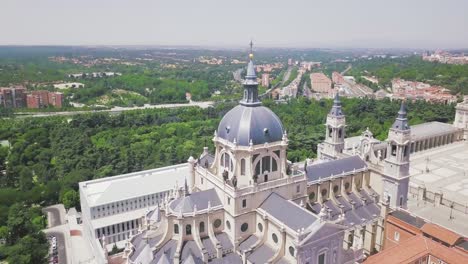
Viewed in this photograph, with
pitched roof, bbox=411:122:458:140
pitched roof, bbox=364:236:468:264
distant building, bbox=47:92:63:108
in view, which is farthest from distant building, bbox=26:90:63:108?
pitched roof, bbox=364:236:468:264

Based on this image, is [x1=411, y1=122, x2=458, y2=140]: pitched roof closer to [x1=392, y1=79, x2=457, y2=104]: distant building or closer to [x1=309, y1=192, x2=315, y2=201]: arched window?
[x1=309, y1=192, x2=315, y2=201]: arched window

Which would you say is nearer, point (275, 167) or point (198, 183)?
point (275, 167)

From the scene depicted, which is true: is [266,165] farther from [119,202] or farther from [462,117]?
[462,117]

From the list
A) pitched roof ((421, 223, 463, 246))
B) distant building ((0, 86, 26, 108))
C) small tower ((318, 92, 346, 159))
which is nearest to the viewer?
pitched roof ((421, 223, 463, 246))

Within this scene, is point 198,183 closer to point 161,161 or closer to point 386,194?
point 386,194

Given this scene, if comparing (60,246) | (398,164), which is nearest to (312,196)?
(398,164)

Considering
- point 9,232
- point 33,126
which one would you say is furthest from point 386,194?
point 33,126
